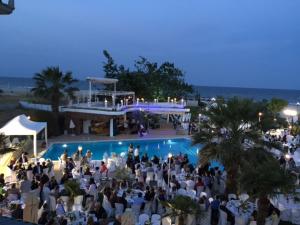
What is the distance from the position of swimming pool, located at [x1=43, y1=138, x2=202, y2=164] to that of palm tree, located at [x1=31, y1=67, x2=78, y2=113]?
179 inches

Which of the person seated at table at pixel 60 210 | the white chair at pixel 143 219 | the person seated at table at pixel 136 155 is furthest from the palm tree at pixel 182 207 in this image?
the person seated at table at pixel 136 155

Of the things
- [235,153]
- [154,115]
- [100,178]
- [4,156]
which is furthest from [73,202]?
[154,115]

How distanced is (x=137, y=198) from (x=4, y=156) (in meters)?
9.24

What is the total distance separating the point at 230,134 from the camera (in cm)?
1542

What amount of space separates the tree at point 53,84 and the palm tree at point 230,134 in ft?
54.6

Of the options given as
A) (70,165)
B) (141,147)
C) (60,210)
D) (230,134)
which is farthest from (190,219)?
(141,147)

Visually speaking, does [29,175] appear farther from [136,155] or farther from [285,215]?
[285,215]

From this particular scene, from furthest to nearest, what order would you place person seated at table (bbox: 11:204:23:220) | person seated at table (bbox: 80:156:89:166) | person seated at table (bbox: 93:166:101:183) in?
person seated at table (bbox: 80:156:89:166), person seated at table (bbox: 93:166:101:183), person seated at table (bbox: 11:204:23:220)

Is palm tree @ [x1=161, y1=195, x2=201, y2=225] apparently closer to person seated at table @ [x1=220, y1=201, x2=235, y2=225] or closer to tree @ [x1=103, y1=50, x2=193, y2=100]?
person seated at table @ [x1=220, y1=201, x2=235, y2=225]

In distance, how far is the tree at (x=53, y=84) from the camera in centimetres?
2988

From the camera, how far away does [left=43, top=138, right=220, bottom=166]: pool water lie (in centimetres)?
2611

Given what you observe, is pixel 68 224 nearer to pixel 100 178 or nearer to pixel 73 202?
pixel 73 202

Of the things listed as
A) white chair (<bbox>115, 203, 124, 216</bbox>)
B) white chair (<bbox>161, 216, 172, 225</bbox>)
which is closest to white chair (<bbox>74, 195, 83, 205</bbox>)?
white chair (<bbox>115, 203, 124, 216</bbox>)

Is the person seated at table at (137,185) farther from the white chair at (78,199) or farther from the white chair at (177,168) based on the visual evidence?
the white chair at (177,168)
